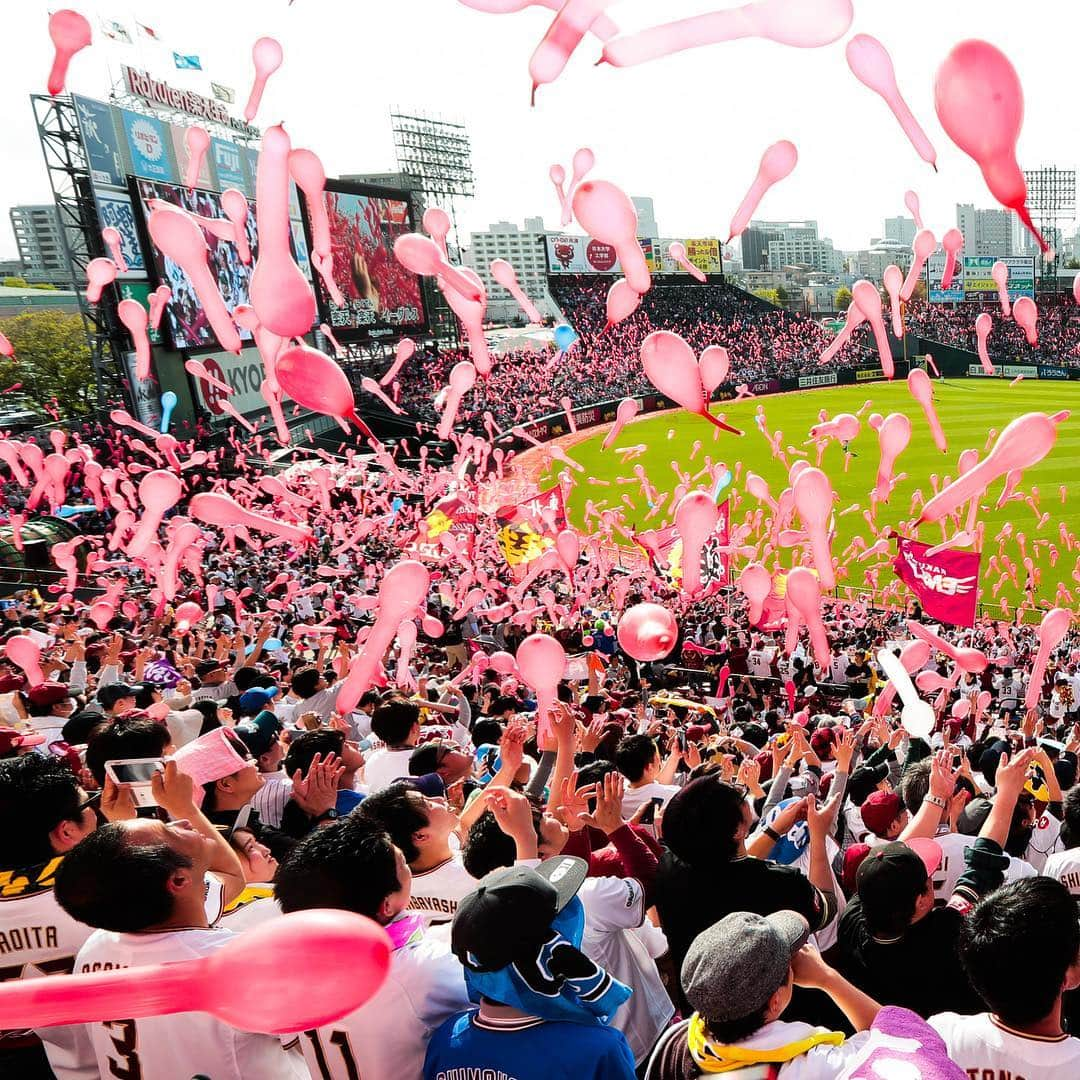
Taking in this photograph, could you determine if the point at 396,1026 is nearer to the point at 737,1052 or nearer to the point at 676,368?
the point at 737,1052

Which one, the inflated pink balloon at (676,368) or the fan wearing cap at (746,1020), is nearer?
the fan wearing cap at (746,1020)

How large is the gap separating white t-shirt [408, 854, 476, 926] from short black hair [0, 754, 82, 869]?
0.94 m

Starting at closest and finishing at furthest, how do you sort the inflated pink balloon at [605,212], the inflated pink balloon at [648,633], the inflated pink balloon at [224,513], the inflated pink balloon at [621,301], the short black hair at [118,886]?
the short black hair at [118,886], the inflated pink balloon at [605,212], the inflated pink balloon at [648,633], the inflated pink balloon at [621,301], the inflated pink balloon at [224,513]

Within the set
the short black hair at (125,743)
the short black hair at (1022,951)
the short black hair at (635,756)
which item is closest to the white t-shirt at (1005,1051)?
the short black hair at (1022,951)

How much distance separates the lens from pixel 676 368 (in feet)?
12.9

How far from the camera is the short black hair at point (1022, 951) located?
1.67 metres

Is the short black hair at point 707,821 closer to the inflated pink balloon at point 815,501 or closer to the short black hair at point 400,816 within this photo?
the short black hair at point 400,816

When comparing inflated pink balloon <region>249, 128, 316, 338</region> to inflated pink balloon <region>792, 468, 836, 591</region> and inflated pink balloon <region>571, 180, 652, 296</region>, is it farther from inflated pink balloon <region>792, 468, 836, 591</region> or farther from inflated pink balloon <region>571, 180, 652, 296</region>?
inflated pink balloon <region>792, 468, 836, 591</region>

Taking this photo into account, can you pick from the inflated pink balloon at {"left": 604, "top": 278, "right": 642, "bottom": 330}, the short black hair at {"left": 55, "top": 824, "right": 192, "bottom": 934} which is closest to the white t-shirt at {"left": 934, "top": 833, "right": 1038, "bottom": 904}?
the short black hair at {"left": 55, "top": 824, "right": 192, "bottom": 934}

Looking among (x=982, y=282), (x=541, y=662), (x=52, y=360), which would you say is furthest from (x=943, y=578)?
(x=982, y=282)

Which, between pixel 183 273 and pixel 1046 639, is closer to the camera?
pixel 1046 639

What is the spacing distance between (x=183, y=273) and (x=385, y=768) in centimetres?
1956

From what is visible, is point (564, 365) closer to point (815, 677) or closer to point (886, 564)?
point (886, 564)

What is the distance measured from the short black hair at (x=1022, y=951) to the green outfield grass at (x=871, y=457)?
15.0 m
